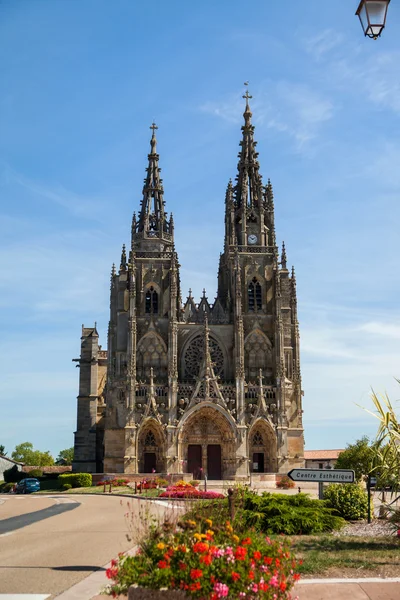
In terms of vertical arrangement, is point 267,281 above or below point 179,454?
above

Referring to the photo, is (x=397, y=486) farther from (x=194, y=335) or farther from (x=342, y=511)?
(x=194, y=335)

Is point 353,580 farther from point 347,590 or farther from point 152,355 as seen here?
point 152,355

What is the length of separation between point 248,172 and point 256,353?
19330 mm

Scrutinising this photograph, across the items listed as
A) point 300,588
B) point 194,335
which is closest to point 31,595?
point 300,588

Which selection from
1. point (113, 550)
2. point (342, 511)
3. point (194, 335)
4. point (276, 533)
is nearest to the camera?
point (113, 550)

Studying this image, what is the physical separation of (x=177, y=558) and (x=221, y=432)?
4733 centimetres

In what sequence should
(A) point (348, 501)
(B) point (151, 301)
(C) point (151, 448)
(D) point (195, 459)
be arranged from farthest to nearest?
(B) point (151, 301) → (D) point (195, 459) → (C) point (151, 448) → (A) point (348, 501)

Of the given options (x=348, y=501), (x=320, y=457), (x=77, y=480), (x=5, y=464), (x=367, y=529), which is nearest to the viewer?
(x=367, y=529)

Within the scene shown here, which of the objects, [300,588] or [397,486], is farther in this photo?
[397,486]

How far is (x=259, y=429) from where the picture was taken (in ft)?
176

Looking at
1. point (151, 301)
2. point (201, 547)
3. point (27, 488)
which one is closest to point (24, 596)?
point (201, 547)

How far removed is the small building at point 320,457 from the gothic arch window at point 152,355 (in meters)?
30.2

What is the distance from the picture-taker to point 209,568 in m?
7.45

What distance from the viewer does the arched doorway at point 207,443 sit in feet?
175
